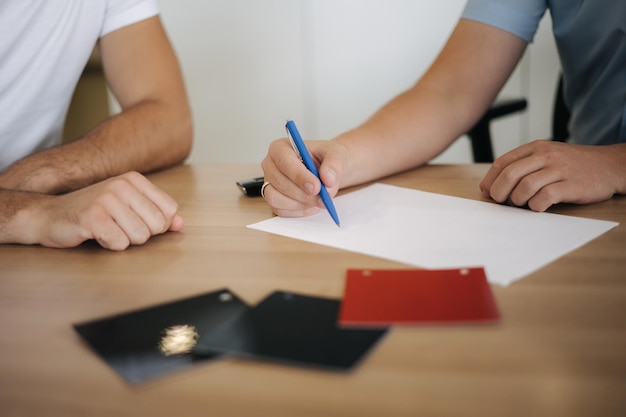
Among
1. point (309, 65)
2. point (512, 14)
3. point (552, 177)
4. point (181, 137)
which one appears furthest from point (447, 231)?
point (309, 65)

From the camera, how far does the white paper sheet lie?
0.59 m

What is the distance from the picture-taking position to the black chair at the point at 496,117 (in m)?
1.41

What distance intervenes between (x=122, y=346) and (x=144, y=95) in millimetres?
834

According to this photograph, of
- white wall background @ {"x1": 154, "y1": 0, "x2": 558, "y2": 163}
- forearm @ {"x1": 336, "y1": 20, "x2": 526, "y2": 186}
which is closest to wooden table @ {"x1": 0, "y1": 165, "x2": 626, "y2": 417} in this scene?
forearm @ {"x1": 336, "y1": 20, "x2": 526, "y2": 186}

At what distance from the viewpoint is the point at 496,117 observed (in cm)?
152

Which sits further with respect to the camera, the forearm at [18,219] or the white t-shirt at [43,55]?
the white t-shirt at [43,55]

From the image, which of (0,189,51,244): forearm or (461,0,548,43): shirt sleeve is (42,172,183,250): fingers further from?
(461,0,548,43): shirt sleeve

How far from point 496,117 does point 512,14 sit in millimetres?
508

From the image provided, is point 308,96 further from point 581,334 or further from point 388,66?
point 581,334

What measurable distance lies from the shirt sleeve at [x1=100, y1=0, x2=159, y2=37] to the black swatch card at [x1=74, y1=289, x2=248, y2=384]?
33.6 inches

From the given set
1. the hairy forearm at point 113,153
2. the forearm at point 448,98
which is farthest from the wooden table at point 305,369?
the forearm at point 448,98

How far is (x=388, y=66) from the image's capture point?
7.59 ft

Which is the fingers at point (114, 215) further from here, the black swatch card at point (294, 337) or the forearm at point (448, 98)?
the forearm at point (448, 98)

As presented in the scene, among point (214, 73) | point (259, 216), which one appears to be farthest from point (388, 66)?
point (259, 216)
